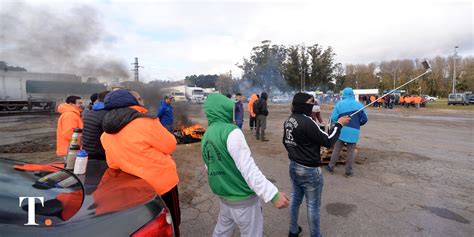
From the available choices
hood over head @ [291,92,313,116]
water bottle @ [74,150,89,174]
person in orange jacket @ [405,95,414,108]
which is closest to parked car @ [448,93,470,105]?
person in orange jacket @ [405,95,414,108]

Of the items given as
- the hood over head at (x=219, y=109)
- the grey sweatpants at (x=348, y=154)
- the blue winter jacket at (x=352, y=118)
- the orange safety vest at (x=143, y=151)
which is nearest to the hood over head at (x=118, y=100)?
the orange safety vest at (x=143, y=151)

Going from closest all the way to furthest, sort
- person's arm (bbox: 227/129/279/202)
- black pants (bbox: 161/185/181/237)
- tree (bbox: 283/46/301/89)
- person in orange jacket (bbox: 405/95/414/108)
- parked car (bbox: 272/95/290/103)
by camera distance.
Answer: person's arm (bbox: 227/129/279/202) < black pants (bbox: 161/185/181/237) < person in orange jacket (bbox: 405/95/414/108) < tree (bbox: 283/46/301/89) < parked car (bbox: 272/95/290/103)

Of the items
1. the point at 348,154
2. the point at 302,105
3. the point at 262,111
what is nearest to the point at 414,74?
the point at 262,111

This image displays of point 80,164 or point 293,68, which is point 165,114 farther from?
point 293,68

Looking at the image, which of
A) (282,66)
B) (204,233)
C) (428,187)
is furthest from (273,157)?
(282,66)

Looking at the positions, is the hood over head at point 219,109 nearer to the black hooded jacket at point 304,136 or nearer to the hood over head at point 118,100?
the hood over head at point 118,100

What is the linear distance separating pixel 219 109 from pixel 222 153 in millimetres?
355

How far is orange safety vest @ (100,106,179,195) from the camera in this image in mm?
2146

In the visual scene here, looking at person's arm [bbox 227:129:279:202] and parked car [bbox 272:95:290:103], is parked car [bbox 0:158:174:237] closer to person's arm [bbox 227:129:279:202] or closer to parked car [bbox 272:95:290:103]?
person's arm [bbox 227:129:279:202]

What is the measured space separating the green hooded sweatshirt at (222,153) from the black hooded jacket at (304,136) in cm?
86

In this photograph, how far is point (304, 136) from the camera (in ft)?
9.11

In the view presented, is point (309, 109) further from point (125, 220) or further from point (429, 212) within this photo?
point (429, 212)

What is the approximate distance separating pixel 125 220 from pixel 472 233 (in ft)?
12.6

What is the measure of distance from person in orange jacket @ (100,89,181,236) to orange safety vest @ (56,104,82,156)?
1989 mm
